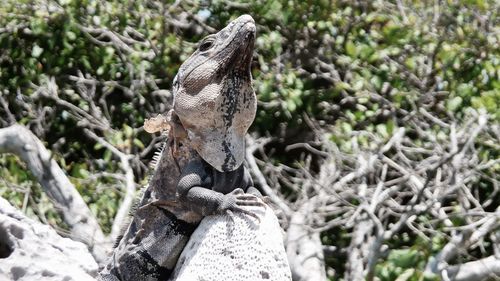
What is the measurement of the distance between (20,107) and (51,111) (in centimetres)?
28

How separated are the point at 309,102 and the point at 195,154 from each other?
5.05m

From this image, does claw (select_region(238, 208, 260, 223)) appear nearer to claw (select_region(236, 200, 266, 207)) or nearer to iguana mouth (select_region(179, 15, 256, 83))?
claw (select_region(236, 200, 266, 207))

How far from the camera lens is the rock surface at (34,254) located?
441 centimetres

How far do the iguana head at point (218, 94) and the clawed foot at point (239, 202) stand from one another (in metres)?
0.15

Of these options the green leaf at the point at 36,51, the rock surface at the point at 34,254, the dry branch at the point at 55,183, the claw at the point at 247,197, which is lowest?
the green leaf at the point at 36,51

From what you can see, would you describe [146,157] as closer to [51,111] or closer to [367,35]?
[51,111]

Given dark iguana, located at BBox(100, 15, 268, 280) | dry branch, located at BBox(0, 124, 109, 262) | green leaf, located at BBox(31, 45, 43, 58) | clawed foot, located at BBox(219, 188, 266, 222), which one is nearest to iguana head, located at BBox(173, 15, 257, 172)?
dark iguana, located at BBox(100, 15, 268, 280)

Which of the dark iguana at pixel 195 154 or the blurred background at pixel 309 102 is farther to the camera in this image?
the blurred background at pixel 309 102

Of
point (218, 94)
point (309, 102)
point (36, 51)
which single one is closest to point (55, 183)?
point (36, 51)

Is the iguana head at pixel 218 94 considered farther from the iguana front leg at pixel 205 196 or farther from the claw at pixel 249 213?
the claw at pixel 249 213

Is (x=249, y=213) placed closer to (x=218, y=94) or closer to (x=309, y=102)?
(x=218, y=94)

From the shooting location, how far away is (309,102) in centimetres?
957

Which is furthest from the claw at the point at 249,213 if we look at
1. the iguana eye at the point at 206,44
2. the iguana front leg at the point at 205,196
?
the iguana eye at the point at 206,44

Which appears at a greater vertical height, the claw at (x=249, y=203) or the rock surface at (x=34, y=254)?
the claw at (x=249, y=203)
